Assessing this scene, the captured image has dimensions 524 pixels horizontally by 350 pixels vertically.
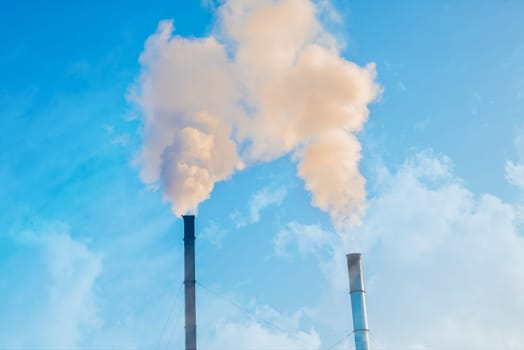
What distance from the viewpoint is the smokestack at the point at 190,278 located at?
27.0m

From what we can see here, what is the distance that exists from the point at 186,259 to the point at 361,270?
23.9ft

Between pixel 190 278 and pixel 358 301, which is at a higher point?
pixel 190 278

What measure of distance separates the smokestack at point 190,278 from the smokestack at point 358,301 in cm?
638

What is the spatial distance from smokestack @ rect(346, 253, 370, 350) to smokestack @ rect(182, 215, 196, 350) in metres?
6.38

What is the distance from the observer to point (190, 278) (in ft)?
90.7

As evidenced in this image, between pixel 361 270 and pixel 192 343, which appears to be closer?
pixel 192 343

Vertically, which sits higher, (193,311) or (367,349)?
(193,311)

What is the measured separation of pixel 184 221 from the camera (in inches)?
1129

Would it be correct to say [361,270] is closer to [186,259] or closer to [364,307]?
[364,307]

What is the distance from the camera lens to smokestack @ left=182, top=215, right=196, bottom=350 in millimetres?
26953

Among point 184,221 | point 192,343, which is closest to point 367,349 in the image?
point 192,343

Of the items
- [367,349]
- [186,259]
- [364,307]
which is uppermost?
[186,259]

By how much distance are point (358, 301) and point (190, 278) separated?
6826mm

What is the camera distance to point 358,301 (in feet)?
90.7
